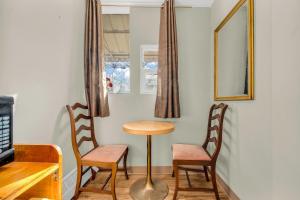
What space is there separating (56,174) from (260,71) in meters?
1.54

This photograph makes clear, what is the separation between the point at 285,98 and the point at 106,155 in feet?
5.24

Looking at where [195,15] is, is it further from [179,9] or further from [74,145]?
[74,145]

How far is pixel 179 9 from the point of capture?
7.57 ft

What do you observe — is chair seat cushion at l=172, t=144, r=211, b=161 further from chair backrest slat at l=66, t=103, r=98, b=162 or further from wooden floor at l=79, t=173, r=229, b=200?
chair backrest slat at l=66, t=103, r=98, b=162

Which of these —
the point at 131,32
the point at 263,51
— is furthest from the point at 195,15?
the point at 263,51

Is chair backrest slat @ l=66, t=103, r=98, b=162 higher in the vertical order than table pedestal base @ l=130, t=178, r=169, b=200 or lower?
higher

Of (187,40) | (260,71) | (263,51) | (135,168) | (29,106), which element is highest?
(187,40)

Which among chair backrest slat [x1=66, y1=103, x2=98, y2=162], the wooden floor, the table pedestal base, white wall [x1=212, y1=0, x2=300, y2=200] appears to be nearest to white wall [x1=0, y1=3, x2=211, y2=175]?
chair backrest slat [x1=66, y1=103, x2=98, y2=162]

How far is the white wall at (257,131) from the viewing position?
3.88ft

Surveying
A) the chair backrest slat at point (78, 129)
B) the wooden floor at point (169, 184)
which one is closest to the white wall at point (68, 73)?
the chair backrest slat at point (78, 129)

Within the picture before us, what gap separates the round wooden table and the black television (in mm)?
985

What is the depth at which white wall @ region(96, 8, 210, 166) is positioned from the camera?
230 centimetres

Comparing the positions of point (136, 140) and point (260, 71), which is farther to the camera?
point (136, 140)

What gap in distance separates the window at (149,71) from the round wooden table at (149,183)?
69 cm
